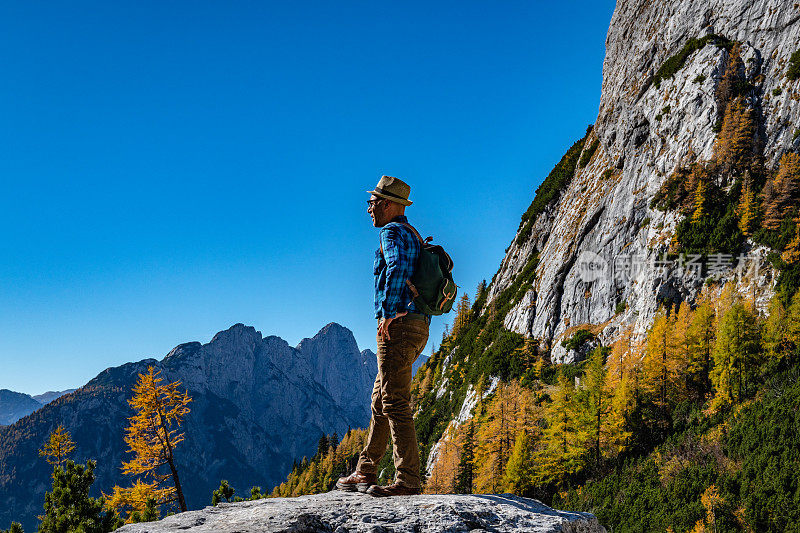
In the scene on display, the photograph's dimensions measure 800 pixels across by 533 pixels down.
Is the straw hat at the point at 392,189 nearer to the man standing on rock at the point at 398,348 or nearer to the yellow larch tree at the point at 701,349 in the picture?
the man standing on rock at the point at 398,348

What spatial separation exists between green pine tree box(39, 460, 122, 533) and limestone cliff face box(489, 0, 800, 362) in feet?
159

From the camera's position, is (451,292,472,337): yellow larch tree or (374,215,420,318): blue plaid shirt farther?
(451,292,472,337): yellow larch tree

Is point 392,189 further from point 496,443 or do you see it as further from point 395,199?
point 496,443

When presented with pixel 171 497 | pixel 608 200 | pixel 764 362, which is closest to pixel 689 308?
pixel 764 362

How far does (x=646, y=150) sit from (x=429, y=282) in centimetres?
6541

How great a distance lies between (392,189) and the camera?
6375 millimetres

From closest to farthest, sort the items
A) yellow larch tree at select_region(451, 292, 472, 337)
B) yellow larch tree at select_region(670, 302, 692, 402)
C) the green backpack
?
the green backpack
yellow larch tree at select_region(670, 302, 692, 402)
yellow larch tree at select_region(451, 292, 472, 337)

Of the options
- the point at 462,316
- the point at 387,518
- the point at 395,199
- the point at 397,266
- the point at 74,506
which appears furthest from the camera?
the point at 462,316

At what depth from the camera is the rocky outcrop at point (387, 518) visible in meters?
4.39

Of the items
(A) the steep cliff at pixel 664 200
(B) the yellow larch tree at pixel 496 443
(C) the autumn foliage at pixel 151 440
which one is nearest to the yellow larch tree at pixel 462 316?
(A) the steep cliff at pixel 664 200

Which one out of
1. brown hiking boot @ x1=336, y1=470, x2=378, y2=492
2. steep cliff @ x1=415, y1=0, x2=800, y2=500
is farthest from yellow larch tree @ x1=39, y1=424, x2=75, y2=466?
steep cliff @ x1=415, y1=0, x2=800, y2=500

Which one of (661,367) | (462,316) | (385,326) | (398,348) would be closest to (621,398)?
(661,367)

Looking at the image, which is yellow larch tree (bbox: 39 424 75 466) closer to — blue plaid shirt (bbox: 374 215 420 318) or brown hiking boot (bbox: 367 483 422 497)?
brown hiking boot (bbox: 367 483 422 497)

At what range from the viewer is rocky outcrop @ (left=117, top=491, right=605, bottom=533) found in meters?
4.39
